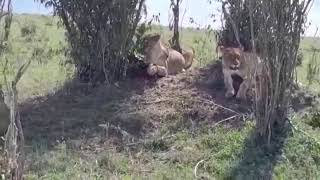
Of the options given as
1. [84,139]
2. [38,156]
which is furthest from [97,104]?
[38,156]

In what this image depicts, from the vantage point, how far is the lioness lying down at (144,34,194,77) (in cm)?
916

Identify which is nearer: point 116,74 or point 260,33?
point 260,33

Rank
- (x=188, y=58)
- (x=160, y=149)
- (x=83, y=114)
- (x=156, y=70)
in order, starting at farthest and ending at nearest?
1. (x=188, y=58)
2. (x=156, y=70)
3. (x=83, y=114)
4. (x=160, y=149)

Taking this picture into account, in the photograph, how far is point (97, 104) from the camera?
8.46 m

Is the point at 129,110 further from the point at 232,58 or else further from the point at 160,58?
the point at 232,58

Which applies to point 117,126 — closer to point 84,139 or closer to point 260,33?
point 84,139

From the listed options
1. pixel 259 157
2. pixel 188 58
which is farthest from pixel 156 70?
pixel 259 157

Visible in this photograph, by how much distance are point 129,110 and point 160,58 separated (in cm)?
134

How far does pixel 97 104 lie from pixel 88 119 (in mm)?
520

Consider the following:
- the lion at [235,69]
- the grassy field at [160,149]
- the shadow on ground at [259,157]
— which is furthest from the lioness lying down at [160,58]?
the shadow on ground at [259,157]

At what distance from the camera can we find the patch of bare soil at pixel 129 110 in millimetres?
7543

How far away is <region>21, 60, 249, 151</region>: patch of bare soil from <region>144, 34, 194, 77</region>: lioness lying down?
16 centimetres

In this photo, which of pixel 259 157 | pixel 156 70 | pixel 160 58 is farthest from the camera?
pixel 160 58

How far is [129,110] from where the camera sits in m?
8.17
